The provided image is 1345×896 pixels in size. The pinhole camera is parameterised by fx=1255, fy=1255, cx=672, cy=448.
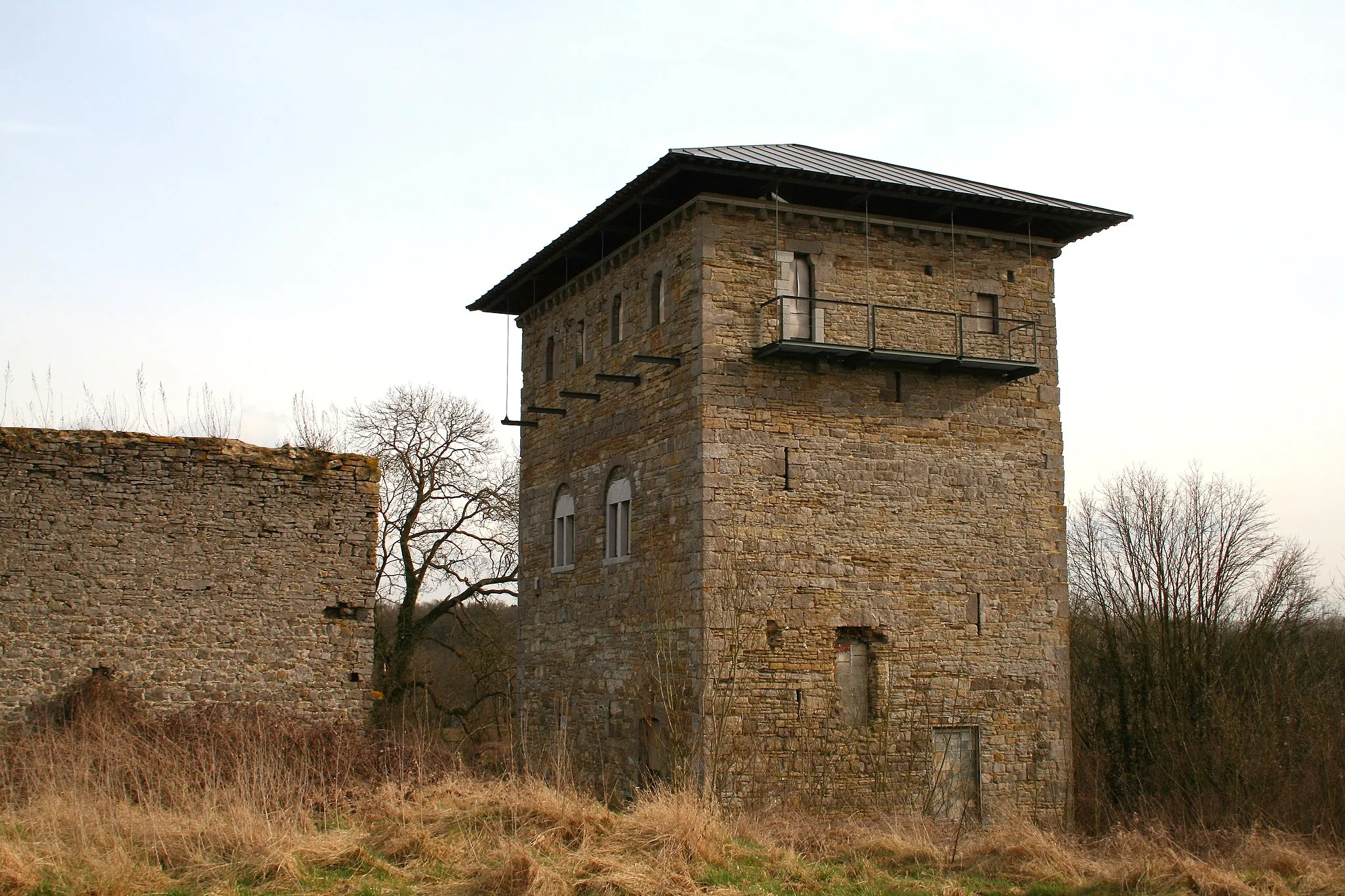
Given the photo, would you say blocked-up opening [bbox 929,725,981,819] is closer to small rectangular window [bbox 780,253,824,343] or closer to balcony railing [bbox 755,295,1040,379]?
balcony railing [bbox 755,295,1040,379]

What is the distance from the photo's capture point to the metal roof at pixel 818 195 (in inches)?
690

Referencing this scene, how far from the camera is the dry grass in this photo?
31.7ft

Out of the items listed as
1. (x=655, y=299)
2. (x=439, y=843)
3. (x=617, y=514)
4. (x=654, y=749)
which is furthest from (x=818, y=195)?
(x=439, y=843)

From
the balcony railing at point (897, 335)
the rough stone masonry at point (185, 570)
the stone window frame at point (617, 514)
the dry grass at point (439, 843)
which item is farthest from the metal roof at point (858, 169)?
the dry grass at point (439, 843)

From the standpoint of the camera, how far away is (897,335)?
59.8ft

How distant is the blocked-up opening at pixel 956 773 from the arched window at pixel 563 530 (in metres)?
6.93

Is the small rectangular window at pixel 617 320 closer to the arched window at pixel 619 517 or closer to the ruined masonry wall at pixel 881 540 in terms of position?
Answer: the arched window at pixel 619 517

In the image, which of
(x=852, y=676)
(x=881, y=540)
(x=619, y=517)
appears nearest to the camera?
(x=852, y=676)

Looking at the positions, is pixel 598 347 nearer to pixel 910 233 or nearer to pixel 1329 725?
pixel 910 233

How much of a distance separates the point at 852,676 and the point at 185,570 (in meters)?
8.80

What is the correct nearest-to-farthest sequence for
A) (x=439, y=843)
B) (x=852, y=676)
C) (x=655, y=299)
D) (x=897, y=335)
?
(x=439, y=843) → (x=852, y=676) → (x=897, y=335) → (x=655, y=299)

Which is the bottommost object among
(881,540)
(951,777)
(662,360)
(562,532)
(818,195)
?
(951,777)

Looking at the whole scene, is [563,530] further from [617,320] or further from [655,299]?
[655,299]

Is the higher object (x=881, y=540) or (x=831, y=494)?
(x=831, y=494)
